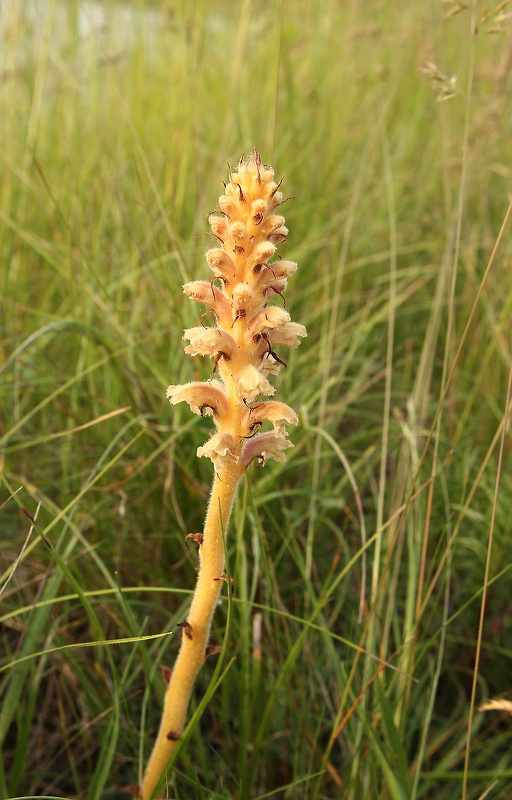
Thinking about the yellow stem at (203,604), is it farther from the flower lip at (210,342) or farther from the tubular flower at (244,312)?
the flower lip at (210,342)

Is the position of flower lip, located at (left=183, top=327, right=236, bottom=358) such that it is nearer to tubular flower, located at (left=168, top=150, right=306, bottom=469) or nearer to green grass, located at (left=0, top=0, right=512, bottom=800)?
tubular flower, located at (left=168, top=150, right=306, bottom=469)

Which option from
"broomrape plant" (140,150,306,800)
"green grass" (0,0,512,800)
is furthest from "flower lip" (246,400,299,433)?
"green grass" (0,0,512,800)

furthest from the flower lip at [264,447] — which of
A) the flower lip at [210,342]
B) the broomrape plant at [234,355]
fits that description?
the flower lip at [210,342]

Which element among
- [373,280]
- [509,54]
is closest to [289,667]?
[373,280]

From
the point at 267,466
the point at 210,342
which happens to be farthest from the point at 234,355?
the point at 267,466

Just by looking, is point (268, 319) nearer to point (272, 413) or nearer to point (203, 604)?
point (272, 413)

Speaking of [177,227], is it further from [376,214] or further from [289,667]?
[289,667]

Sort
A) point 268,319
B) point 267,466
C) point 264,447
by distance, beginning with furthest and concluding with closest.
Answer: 1. point 267,466
2. point 264,447
3. point 268,319
